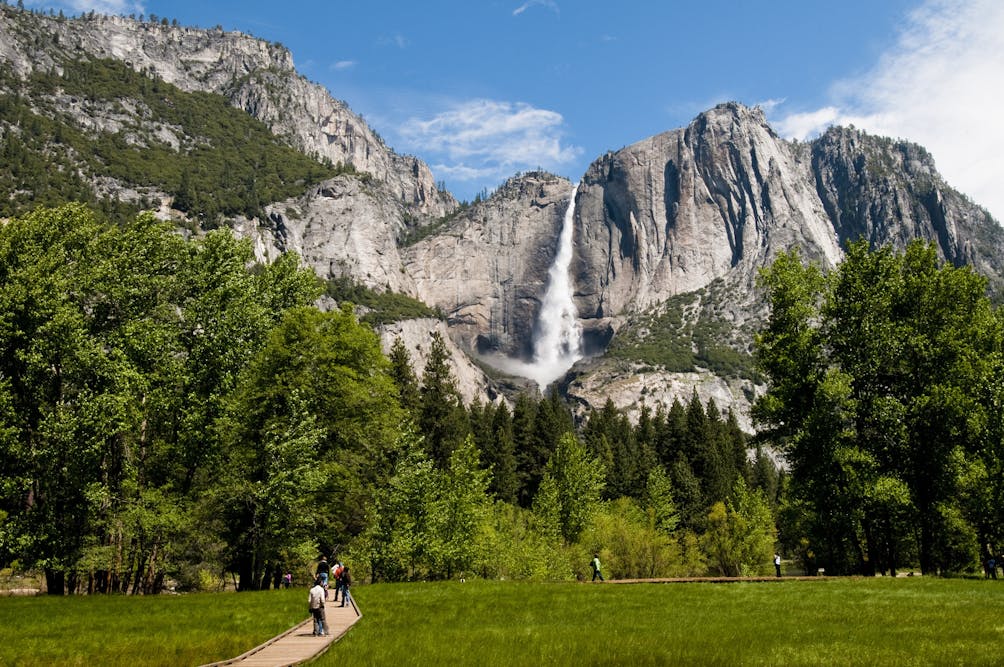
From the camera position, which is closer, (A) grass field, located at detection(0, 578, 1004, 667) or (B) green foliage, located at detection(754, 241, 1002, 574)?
(A) grass field, located at detection(0, 578, 1004, 667)

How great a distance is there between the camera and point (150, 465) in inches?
1239

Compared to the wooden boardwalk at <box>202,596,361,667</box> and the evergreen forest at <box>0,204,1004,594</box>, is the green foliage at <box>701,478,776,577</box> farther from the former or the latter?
the wooden boardwalk at <box>202,596,361,667</box>

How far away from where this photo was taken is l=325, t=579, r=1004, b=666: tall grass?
1430 cm

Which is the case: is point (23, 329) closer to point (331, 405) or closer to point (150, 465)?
point (150, 465)

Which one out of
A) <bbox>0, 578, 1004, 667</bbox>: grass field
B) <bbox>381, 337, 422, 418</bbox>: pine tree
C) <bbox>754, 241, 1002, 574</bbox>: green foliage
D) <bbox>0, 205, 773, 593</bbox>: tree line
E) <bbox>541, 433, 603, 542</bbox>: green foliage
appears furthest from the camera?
<bbox>381, 337, 422, 418</bbox>: pine tree

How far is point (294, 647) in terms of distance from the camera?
631 inches

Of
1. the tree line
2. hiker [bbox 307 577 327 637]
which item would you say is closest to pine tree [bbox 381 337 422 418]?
the tree line

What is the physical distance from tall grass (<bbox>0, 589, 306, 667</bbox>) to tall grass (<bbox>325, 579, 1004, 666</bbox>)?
2.59m

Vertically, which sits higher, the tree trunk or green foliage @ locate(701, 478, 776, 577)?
the tree trunk

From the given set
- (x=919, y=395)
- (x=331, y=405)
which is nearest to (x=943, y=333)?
(x=919, y=395)

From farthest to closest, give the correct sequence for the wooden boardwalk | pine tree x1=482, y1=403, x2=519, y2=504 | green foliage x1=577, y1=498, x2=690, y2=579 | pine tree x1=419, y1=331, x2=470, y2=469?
pine tree x1=482, y1=403, x2=519, y2=504 < pine tree x1=419, y1=331, x2=470, y2=469 < green foliage x1=577, y1=498, x2=690, y2=579 < the wooden boardwalk

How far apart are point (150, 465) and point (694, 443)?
6709cm

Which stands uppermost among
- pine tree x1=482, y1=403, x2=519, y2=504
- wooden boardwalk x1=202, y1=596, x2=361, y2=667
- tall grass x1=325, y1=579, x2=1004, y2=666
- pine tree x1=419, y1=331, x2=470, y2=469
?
pine tree x1=419, y1=331, x2=470, y2=469

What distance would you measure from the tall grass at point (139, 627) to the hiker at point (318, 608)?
1246mm
